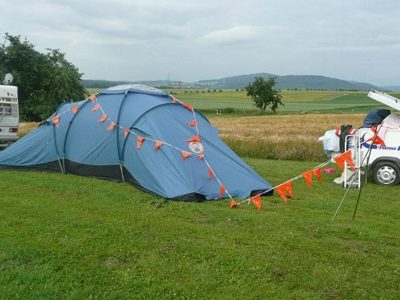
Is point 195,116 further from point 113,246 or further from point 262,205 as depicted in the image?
point 113,246

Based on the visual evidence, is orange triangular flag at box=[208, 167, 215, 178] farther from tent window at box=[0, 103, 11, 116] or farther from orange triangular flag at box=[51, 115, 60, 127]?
tent window at box=[0, 103, 11, 116]

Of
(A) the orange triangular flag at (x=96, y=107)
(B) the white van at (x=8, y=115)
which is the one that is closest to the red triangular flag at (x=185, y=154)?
(A) the orange triangular flag at (x=96, y=107)

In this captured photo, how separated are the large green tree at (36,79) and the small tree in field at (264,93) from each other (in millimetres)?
24494

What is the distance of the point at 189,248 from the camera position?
632 centimetres

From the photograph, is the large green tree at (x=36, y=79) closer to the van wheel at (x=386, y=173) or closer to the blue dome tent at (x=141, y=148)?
the blue dome tent at (x=141, y=148)

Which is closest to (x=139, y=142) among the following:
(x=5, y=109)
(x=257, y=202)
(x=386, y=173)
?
(x=257, y=202)

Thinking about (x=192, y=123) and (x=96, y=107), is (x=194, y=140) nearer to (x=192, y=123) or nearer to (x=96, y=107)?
Answer: (x=192, y=123)

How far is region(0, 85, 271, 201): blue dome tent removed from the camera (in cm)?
995

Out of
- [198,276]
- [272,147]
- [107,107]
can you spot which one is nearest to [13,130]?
[107,107]

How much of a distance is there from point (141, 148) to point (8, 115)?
991 cm

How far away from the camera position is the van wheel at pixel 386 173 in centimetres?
1160

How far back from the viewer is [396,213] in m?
8.93

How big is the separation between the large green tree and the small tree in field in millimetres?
24494

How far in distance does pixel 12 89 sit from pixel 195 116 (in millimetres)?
10062
